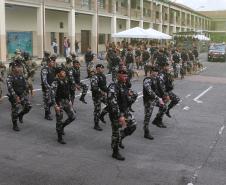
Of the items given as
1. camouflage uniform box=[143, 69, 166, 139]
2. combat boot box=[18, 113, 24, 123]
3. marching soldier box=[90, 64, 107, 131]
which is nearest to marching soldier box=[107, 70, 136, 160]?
camouflage uniform box=[143, 69, 166, 139]

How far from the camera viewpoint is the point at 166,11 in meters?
70.3

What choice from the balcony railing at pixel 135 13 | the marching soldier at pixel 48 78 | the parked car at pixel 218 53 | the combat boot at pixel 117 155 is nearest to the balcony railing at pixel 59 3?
the parked car at pixel 218 53

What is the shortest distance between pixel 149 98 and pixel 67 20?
99.1 feet

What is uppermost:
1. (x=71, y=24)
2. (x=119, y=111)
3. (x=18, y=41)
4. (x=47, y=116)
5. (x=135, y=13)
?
(x=135, y=13)

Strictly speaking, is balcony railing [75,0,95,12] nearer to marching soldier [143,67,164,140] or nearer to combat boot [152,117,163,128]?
combat boot [152,117,163,128]

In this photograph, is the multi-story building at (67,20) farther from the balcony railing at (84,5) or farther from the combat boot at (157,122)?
the combat boot at (157,122)

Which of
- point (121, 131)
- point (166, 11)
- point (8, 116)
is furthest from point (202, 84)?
point (166, 11)

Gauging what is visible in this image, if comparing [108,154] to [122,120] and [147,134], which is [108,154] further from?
[147,134]

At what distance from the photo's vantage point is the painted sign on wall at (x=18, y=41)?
32.0 metres

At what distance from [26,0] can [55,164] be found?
23.2 m

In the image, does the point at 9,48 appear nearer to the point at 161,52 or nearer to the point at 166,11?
the point at 161,52

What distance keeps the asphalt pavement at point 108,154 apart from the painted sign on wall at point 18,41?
62.0 ft

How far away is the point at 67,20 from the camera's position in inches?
1549

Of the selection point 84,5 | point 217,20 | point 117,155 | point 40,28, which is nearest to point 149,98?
point 117,155
